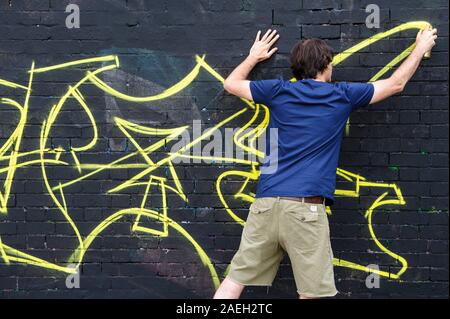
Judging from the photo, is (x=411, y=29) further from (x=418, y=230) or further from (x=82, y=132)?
(x=82, y=132)

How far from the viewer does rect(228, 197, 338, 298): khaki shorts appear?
11.7ft

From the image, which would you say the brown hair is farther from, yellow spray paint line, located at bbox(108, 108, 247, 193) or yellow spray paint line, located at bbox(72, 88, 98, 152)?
yellow spray paint line, located at bbox(72, 88, 98, 152)

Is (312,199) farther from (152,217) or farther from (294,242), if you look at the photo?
(152,217)

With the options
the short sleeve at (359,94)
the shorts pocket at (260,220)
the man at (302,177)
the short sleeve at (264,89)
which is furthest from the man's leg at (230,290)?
the short sleeve at (359,94)

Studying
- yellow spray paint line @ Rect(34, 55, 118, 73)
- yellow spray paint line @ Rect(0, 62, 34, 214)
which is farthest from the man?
yellow spray paint line @ Rect(0, 62, 34, 214)

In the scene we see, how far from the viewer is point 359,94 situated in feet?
12.1

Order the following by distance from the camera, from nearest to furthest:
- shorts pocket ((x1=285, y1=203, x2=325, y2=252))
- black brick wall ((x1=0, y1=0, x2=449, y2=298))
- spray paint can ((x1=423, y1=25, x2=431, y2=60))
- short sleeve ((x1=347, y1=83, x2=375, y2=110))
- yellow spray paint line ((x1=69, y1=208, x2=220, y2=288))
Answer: shorts pocket ((x1=285, y1=203, x2=325, y2=252))
short sleeve ((x1=347, y1=83, x2=375, y2=110))
spray paint can ((x1=423, y1=25, x2=431, y2=60))
black brick wall ((x1=0, y1=0, x2=449, y2=298))
yellow spray paint line ((x1=69, y1=208, x2=220, y2=288))

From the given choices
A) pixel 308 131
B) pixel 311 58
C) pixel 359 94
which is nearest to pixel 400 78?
pixel 359 94

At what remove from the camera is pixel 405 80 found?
12.6ft

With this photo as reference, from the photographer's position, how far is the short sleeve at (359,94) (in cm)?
369

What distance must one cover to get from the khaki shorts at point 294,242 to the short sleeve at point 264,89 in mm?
632

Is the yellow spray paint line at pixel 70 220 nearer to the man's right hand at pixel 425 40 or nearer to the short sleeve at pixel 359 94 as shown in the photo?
the short sleeve at pixel 359 94

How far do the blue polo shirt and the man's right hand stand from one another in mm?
531
